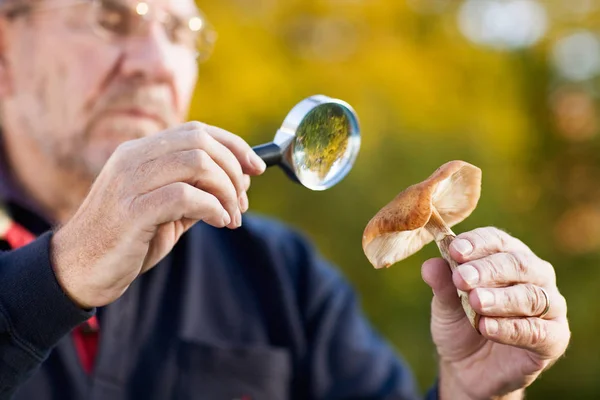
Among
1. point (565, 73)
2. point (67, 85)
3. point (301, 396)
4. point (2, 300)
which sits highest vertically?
point (565, 73)

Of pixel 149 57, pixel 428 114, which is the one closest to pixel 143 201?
pixel 149 57

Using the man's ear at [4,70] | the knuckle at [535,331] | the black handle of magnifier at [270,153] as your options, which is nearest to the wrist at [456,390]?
the knuckle at [535,331]

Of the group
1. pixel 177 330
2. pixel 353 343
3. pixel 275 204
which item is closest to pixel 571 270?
pixel 275 204

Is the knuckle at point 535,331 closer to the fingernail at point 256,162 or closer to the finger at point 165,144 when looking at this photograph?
the fingernail at point 256,162

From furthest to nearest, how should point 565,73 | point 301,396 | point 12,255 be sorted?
1. point 565,73
2. point 301,396
3. point 12,255

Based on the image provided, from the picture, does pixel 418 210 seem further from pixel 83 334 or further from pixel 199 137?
pixel 83 334

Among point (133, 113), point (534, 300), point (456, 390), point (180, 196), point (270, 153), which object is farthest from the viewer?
point (133, 113)

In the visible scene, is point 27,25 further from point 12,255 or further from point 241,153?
point 241,153
